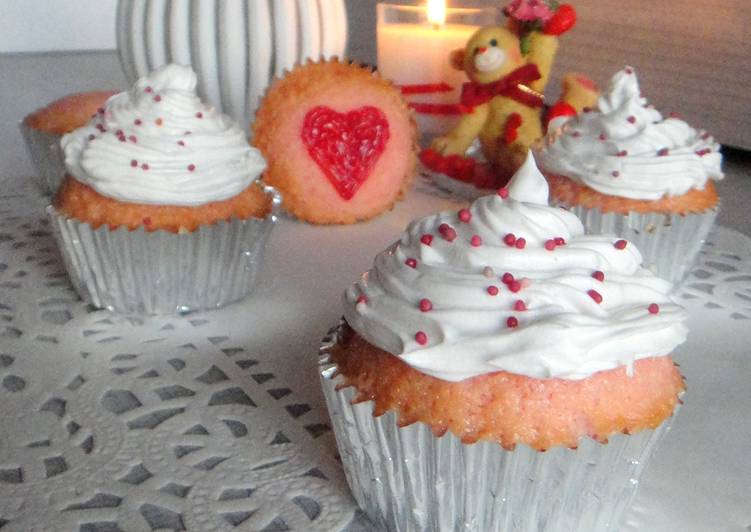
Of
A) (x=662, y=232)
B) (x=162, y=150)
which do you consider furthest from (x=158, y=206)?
(x=662, y=232)

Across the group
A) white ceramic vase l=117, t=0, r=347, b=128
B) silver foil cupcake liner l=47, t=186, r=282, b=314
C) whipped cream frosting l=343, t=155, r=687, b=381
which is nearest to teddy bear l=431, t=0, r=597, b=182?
white ceramic vase l=117, t=0, r=347, b=128

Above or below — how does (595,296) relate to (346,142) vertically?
above

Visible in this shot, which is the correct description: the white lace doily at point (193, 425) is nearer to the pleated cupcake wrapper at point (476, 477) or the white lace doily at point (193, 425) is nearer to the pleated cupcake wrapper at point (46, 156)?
the pleated cupcake wrapper at point (476, 477)

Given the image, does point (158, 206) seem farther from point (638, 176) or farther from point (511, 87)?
Answer: point (511, 87)

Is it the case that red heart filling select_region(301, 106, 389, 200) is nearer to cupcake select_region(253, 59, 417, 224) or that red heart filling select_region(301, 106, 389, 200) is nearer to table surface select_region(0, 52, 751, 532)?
cupcake select_region(253, 59, 417, 224)

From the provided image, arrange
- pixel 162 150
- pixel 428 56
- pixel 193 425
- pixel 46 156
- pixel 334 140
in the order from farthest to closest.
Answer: pixel 428 56 < pixel 46 156 < pixel 334 140 < pixel 162 150 < pixel 193 425
